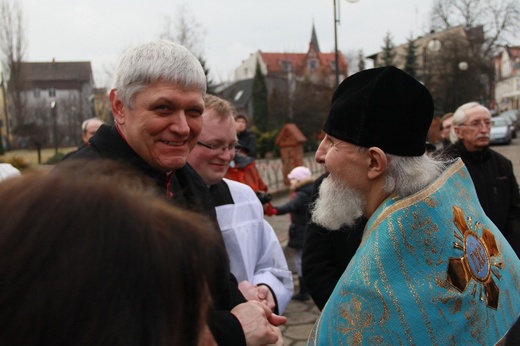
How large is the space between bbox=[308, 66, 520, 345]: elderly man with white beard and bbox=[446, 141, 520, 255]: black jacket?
197cm

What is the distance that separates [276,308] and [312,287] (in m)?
0.42

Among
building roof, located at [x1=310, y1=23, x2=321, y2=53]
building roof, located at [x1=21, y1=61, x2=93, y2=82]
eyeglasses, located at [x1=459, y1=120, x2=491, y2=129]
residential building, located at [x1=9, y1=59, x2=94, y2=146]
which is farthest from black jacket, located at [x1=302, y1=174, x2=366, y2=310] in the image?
building roof, located at [x1=310, y1=23, x2=321, y2=53]

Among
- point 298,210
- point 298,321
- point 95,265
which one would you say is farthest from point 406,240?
point 298,210

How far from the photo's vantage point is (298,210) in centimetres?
572

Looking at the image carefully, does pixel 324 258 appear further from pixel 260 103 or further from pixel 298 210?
pixel 260 103

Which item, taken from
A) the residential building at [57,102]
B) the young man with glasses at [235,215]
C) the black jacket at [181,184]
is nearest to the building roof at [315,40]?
the residential building at [57,102]

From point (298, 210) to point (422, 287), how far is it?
426 centimetres

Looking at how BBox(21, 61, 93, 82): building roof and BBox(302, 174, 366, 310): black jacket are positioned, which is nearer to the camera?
BBox(302, 174, 366, 310): black jacket

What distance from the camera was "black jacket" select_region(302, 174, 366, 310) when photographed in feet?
8.48

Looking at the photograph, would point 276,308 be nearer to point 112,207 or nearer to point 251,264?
point 251,264

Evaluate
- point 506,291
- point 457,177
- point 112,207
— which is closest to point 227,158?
point 457,177

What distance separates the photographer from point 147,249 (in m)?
0.78

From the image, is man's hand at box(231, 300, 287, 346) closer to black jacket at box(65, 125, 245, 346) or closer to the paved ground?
black jacket at box(65, 125, 245, 346)

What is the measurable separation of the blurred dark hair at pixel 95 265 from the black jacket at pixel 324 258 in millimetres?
1789
